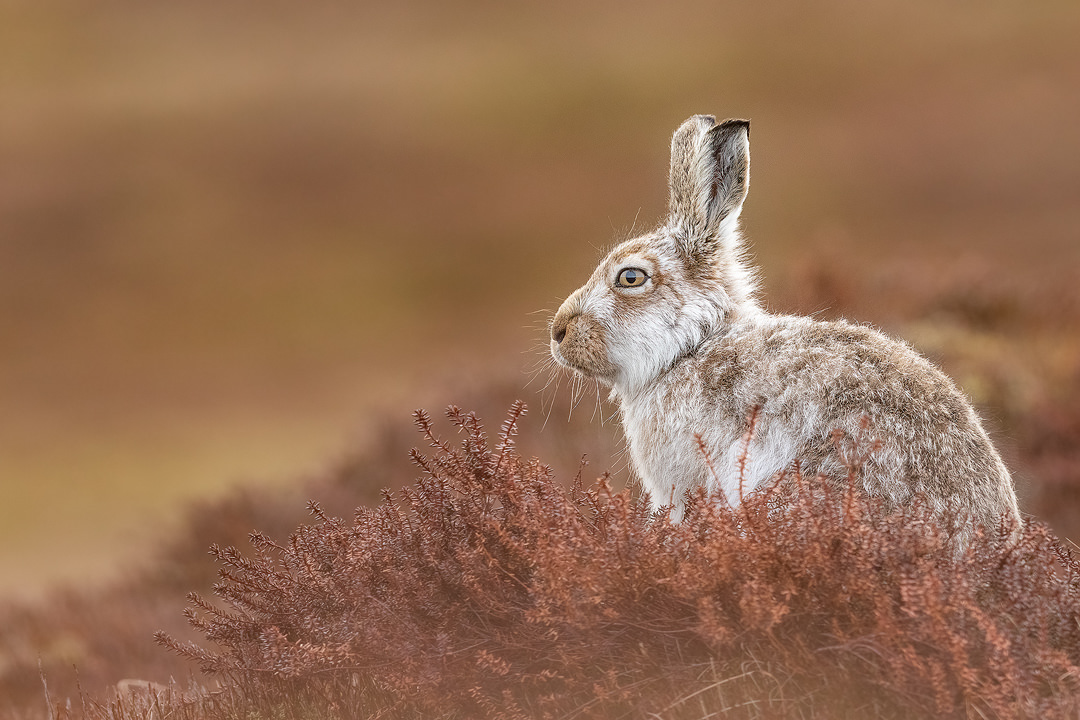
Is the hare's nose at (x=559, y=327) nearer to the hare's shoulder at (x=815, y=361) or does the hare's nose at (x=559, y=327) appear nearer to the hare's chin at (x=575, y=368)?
the hare's chin at (x=575, y=368)

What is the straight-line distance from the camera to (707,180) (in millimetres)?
5676

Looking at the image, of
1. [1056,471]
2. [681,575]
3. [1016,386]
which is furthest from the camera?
[1016,386]

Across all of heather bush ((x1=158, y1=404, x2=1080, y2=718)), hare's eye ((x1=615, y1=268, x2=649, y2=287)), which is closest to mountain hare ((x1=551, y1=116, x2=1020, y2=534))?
hare's eye ((x1=615, y1=268, x2=649, y2=287))

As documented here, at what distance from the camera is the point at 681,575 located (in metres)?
3.75

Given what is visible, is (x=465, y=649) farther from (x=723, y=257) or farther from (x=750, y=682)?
(x=723, y=257)

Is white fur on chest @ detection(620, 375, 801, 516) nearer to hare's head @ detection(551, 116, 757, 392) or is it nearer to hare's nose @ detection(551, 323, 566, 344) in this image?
hare's head @ detection(551, 116, 757, 392)

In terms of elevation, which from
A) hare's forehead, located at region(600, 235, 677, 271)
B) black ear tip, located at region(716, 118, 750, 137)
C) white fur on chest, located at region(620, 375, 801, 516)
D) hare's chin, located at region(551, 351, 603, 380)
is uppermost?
black ear tip, located at region(716, 118, 750, 137)

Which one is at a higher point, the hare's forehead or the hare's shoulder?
the hare's forehead

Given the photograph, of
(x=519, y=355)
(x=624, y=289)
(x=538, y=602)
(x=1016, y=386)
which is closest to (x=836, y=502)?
(x=538, y=602)

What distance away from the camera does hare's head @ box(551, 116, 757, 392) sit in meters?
5.60

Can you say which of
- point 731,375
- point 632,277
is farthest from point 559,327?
point 731,375

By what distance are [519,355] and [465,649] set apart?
39.0 ft

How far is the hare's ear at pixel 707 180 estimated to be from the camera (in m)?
5.51

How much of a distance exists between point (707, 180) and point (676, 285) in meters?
0.59
